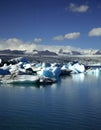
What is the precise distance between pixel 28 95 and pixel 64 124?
8.10 metres

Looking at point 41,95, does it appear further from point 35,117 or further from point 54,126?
point 54,126

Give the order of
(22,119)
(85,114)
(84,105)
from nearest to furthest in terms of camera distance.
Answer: (22,119) < (85,114) < (84,105)

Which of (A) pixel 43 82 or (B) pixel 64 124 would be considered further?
(A) pixel 43 82

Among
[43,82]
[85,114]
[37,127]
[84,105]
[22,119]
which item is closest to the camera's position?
[37,127]

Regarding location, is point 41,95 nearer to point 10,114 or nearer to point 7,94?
point 7,94

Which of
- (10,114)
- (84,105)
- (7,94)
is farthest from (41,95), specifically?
(10,114)

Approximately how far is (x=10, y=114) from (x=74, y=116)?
10.2ft

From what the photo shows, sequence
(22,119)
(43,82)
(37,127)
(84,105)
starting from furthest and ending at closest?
(43,82) → (84,105) → (22,119) → (37,127)

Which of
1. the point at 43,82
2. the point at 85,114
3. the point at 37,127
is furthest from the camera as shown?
the point at 43,82

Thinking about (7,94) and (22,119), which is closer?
(22,119)

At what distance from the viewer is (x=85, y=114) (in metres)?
14.2

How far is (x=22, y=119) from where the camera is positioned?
1327 cm

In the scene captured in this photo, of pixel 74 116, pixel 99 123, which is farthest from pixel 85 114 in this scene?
Result: pixel 99 123

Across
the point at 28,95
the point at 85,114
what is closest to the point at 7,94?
the point at 28,95
